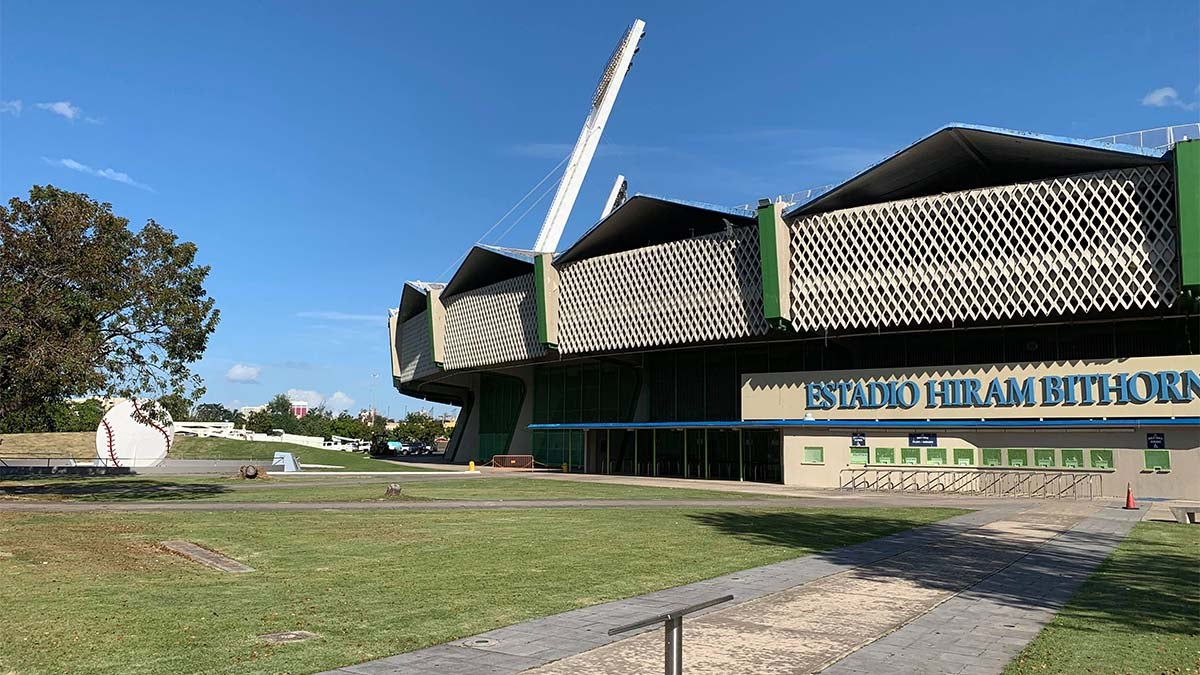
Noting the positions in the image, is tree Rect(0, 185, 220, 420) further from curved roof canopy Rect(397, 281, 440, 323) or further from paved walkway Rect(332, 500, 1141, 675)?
curved roof canopy Rect(397, 281, 440, 323)

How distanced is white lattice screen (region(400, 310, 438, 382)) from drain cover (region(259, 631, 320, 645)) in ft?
198

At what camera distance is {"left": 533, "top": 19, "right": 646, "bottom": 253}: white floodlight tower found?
92.5 metres

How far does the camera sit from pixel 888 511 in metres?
27.1

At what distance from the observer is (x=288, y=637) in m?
8.98

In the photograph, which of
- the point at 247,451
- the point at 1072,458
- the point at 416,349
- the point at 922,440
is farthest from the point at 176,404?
the point at 247,451

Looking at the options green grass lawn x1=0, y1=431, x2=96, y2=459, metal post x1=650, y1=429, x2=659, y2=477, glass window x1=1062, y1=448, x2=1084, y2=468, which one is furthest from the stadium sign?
green grass lawn x1=0, y1=431, x2=96, y2=459

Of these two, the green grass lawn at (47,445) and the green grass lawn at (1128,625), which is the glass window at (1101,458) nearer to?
the green grass lawn at (1128,625)

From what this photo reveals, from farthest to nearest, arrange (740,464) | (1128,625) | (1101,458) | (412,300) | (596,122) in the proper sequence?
1. (596,122)
2. (412,300)
3. (740,464)
4. (1101,458)
5. (1128,625)

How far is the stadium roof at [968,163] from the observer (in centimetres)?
3619

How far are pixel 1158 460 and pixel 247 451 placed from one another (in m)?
71.4

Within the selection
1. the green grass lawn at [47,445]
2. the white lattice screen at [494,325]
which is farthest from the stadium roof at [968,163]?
the green grass lawn at [47,445]

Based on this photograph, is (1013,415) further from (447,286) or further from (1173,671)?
(447,286)

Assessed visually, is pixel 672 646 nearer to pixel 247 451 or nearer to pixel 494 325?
pixel 494 325

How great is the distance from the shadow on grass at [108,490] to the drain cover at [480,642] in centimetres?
2427
